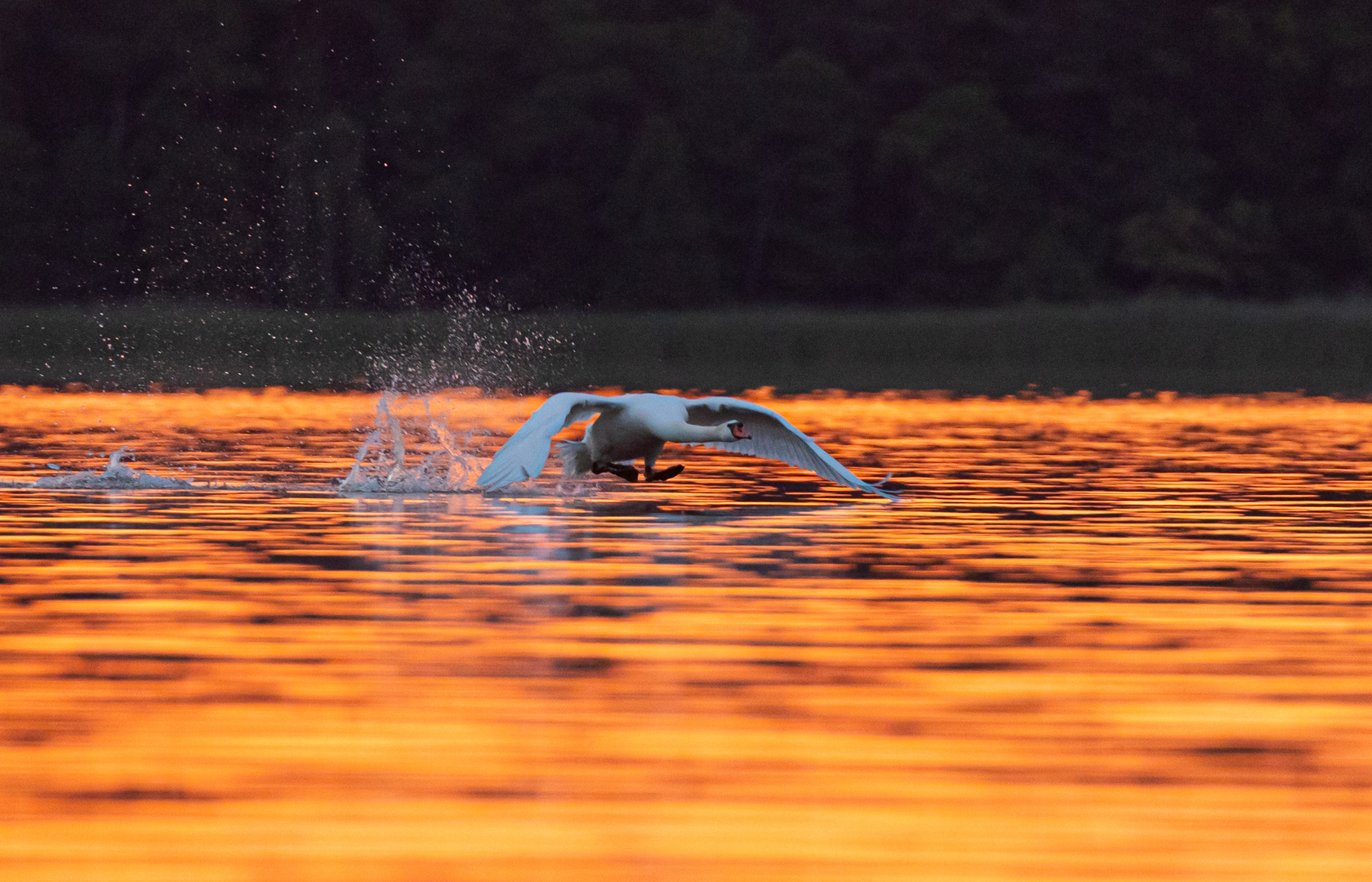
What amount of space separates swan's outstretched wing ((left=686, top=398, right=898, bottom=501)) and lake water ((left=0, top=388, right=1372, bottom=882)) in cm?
28

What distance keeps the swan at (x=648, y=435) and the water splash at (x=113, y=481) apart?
242cm

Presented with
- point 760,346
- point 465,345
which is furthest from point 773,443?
point 465,345

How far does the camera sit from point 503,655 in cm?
812

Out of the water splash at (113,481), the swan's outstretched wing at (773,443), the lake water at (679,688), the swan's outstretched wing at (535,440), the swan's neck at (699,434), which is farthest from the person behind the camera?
the water splash at (113,481)

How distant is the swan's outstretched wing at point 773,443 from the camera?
14.4m

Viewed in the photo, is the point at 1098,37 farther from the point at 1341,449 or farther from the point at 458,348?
the point at 1341,449

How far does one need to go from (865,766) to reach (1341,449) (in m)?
14.5

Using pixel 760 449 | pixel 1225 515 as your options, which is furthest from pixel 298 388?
pixel 1225 515

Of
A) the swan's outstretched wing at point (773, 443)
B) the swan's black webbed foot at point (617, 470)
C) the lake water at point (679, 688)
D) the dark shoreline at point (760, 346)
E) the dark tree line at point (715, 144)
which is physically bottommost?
the lake water at point (679, 688)

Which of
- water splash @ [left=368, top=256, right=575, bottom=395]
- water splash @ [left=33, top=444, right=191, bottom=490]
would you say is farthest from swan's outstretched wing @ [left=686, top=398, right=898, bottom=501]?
water splash @ [left=368, top=256, right=575, bottom=395]

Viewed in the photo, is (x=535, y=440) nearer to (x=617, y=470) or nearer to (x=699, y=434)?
(x=699, y=434)

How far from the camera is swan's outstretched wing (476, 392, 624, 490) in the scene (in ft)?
42.2

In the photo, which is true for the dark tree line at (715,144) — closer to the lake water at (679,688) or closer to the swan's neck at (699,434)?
the swan's neck at (699,434)

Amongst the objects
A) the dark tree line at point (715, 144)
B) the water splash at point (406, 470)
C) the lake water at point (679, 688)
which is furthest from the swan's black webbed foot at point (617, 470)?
the dark tree line at point (715, 144)
